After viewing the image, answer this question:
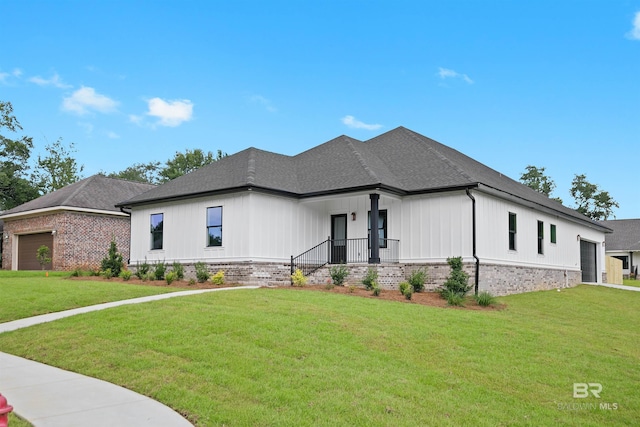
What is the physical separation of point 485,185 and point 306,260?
7.22m

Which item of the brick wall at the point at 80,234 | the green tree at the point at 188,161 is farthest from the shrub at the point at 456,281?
the green tree at the point at 188,161

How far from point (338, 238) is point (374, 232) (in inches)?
139

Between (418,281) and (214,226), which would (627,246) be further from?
(214,226)

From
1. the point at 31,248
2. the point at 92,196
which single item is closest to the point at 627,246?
the point at 92,196

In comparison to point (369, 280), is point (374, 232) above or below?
above

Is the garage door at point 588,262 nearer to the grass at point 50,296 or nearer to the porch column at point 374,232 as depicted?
the porch column at point 374,232

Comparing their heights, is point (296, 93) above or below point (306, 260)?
above

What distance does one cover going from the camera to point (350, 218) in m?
22.5

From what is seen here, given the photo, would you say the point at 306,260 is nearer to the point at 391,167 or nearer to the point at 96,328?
the point at 391,167

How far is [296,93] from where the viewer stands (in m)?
24.6

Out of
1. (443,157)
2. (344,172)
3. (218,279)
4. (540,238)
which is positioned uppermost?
(443,157)

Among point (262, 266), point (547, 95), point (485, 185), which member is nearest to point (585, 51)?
point (547, 95)

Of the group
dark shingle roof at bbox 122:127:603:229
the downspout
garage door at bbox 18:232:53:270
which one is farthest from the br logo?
garage door at bbox 18:232:53:270

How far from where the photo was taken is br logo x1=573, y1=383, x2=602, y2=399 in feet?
27.1
